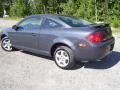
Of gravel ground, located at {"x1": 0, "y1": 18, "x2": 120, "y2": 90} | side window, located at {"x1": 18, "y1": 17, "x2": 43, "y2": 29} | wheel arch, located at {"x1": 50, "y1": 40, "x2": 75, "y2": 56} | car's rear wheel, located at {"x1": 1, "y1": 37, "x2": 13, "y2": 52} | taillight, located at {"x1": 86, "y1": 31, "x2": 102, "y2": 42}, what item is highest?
side window, located at {"x1": 18, "y1": 17, "x2": 43, "y2": 29}

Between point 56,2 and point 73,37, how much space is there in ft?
94.2

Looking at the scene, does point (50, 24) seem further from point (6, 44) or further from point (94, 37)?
point (6, 44)

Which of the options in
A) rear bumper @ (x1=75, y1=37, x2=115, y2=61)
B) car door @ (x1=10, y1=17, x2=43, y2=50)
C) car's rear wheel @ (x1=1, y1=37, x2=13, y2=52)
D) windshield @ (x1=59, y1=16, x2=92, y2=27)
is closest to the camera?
rear bumper @ (x1=75, y1=37, x2=115, y2=61)

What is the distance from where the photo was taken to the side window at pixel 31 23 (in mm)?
7381

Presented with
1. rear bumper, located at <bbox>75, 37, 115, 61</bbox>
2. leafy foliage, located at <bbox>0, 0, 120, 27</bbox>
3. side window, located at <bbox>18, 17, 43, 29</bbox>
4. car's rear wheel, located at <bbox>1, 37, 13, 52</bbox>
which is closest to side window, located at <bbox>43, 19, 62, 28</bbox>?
side window, located at <bbox>18, 17, 43, 29</bbox>

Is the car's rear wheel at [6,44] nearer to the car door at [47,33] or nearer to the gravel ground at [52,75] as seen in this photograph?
the gravel ground at [52,75]

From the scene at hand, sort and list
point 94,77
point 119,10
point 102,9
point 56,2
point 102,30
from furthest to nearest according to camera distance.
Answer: point 56,2, point 102,9, point 119,10, point 102,30, point 94,77

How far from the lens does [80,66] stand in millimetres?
6922

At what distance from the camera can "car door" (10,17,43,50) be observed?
290 inches

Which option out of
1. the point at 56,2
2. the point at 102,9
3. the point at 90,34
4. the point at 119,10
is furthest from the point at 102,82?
the point at 56,2

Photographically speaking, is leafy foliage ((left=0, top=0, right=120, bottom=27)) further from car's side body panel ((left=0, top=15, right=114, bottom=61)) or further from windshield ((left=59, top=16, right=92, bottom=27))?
car's side body panel ((left=0, top=15, right=114, bottom=61))

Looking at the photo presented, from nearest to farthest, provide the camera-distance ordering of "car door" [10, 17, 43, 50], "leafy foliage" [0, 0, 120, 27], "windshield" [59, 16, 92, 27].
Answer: "windshield" [59, 16, 92, 27], "car door" [10, 17, 43, 50], "leafy foliage" [0, 0, 120, 27]

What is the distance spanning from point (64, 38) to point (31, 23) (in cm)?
160

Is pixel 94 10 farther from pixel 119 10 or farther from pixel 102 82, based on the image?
pixel 102 82
